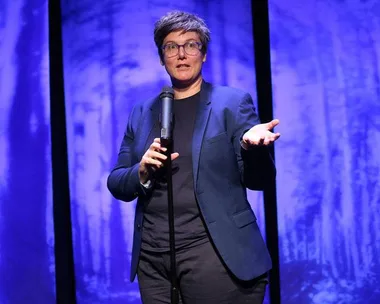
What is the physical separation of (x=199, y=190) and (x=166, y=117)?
0.85 ft

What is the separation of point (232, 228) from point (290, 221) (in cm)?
117

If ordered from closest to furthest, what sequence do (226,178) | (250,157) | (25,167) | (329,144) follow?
(250,157) < (226,178) < (329,144) < (25,167)

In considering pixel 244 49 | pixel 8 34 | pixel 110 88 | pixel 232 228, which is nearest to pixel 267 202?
pixel 244 49

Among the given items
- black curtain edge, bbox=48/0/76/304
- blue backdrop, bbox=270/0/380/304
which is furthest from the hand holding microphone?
black curtain edge, bbox=48/0/76/304

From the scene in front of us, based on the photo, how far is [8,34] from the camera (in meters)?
2.78

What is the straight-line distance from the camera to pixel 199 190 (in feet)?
5.06

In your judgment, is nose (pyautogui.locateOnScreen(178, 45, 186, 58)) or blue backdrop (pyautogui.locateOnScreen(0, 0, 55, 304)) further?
blue backdrop (pyautogui.locateOnScreen(0, 0, 55, 304))

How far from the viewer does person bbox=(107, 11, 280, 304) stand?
60.2 inches

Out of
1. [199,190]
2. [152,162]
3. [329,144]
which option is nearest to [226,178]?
[199,190]

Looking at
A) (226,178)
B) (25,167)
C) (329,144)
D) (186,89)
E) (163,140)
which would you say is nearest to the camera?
(163,140)

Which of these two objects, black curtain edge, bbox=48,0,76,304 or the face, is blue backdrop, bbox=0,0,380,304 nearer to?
black curtain edge, bbox=48,0,76,304

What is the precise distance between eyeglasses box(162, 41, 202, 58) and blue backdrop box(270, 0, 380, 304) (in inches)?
41.8

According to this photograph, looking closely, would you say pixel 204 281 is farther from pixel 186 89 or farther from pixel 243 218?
pixel 186 89

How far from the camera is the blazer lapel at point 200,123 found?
5.11ft
